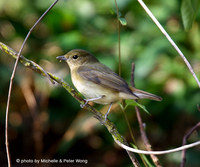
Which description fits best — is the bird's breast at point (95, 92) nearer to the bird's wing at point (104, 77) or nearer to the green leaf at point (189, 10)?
the bird's wing at point (104, 77)

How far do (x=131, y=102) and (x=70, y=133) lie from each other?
2640 mm

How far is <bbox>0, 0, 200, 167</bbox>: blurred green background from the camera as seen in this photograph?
4137 mm

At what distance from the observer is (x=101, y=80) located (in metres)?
3.25

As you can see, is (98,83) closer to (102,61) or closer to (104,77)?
(104,77)

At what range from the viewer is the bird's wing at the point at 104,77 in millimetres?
3062

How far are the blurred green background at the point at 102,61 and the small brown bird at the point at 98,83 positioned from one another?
61 centimetres

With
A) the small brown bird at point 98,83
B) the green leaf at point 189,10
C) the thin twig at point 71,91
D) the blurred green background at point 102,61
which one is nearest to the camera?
the thin twig at point 71,91

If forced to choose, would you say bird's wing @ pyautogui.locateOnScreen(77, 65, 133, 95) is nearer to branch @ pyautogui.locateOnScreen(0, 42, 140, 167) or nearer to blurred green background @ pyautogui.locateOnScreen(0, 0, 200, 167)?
blurred green background @ pyautogui.locateOnScreen(0, 0, 200, 167)

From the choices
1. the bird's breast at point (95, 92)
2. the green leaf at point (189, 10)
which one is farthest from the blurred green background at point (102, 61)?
the green leaf at point (189, 10)

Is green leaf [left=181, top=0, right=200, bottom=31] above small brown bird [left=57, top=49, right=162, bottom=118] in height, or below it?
above

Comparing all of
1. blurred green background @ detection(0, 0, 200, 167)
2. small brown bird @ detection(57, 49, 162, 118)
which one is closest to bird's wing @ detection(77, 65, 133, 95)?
small brown bird @ detection(57, 49, 162, 118)

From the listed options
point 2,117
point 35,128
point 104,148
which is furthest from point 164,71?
point 2,117

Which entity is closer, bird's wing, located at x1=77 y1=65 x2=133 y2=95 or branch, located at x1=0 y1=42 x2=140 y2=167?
branch, located at x1=0 y1=42 x2=140 y2=167

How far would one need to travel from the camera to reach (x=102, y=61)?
4.17 metres
